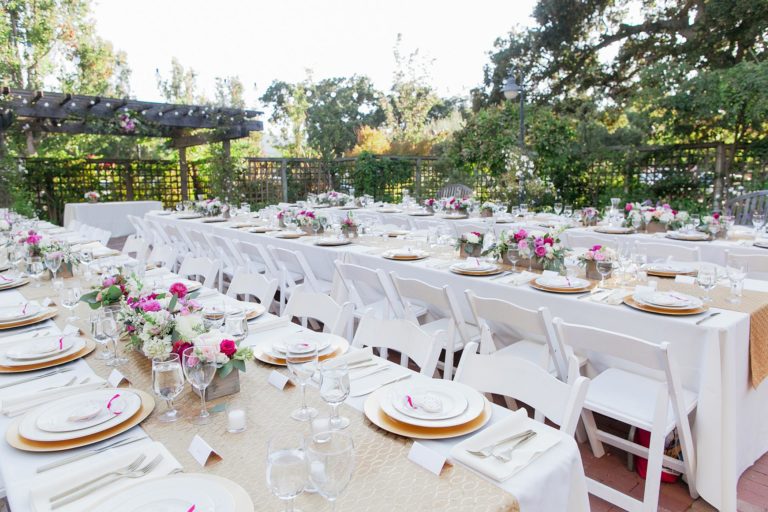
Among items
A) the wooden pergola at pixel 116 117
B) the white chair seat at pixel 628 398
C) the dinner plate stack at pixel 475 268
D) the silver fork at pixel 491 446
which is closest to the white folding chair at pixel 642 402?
the white chair seat at pixel 628 398

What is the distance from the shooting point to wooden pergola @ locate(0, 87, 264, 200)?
9.37 m

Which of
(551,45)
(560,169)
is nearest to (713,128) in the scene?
(560,169)

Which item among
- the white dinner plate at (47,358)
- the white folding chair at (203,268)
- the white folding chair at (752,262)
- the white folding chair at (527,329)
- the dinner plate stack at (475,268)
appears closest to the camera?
the white dinner plate at (47,358)

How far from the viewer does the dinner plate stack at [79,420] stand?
135cm

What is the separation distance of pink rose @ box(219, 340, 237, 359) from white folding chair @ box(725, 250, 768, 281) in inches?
139

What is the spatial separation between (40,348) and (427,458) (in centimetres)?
158

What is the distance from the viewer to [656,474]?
208 centimetres

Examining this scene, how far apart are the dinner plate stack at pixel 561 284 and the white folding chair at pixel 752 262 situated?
140cm

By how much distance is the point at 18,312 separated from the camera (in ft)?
8.32

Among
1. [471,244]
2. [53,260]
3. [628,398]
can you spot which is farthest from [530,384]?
[53,260]

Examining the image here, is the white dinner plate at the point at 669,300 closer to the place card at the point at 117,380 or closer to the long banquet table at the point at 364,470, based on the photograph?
the long banquet table at the point at 364,470

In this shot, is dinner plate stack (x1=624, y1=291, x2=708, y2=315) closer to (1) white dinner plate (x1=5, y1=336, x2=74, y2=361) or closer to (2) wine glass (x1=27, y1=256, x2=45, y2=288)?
(1) white dinner plate (x1=5, y1=336, x2=74, y2=361)

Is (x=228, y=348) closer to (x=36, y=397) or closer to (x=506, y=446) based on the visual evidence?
(x=36, y=397)

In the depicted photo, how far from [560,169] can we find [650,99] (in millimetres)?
1951
